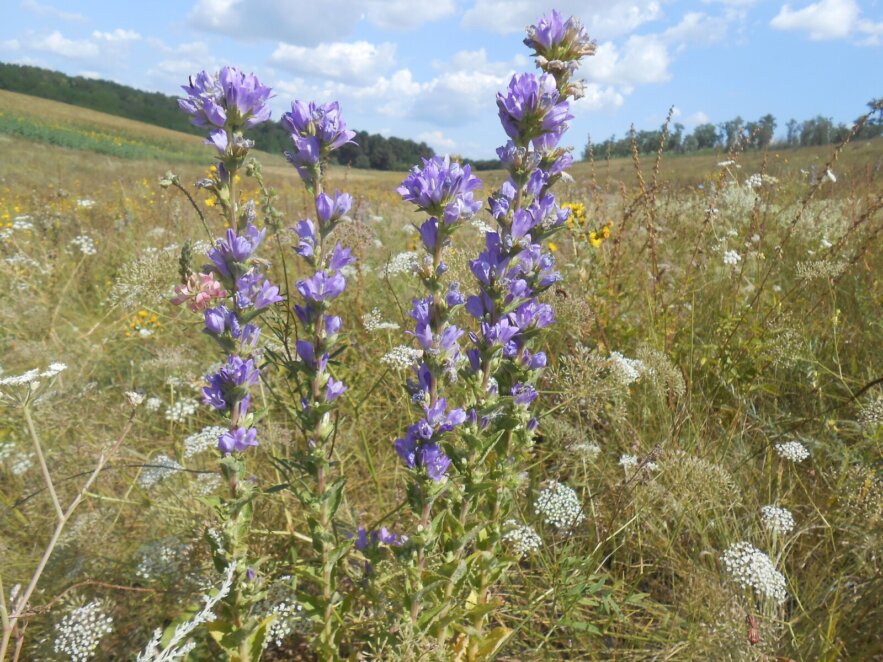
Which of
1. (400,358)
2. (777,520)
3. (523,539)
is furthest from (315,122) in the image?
(777,520)

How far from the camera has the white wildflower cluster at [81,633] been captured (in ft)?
6.82

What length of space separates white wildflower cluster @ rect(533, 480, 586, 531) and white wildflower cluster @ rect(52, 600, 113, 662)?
1.84 meters

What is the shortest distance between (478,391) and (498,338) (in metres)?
0.20

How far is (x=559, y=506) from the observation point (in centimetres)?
258

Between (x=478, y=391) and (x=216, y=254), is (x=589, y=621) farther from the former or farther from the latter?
(x=216, y=254)

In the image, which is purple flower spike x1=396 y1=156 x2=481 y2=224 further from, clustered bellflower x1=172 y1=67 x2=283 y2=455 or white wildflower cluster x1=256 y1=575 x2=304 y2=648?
white wildflower cluster x1=256 y1=575 x2=304 y2=648

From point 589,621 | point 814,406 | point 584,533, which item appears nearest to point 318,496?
point 589,621

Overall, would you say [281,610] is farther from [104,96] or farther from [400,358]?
[104,96]

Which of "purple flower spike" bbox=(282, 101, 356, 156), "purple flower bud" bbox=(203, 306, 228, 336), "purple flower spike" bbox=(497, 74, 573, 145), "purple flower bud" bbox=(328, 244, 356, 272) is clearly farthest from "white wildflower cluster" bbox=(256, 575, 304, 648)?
"purple flower spike" bbox=(497, 74, 573, 145)

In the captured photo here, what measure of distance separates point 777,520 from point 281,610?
2.19m

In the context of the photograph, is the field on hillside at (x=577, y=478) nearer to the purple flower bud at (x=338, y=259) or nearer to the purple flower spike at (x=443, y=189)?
the purple flower bud at (x=338, y=259)

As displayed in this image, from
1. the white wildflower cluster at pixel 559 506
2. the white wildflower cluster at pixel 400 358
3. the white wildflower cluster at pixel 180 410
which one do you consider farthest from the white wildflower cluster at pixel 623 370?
the white wildflower cluster at pixel 180 410

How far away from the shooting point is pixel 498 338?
1.86m

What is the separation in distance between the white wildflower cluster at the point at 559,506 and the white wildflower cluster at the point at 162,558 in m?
1.68
